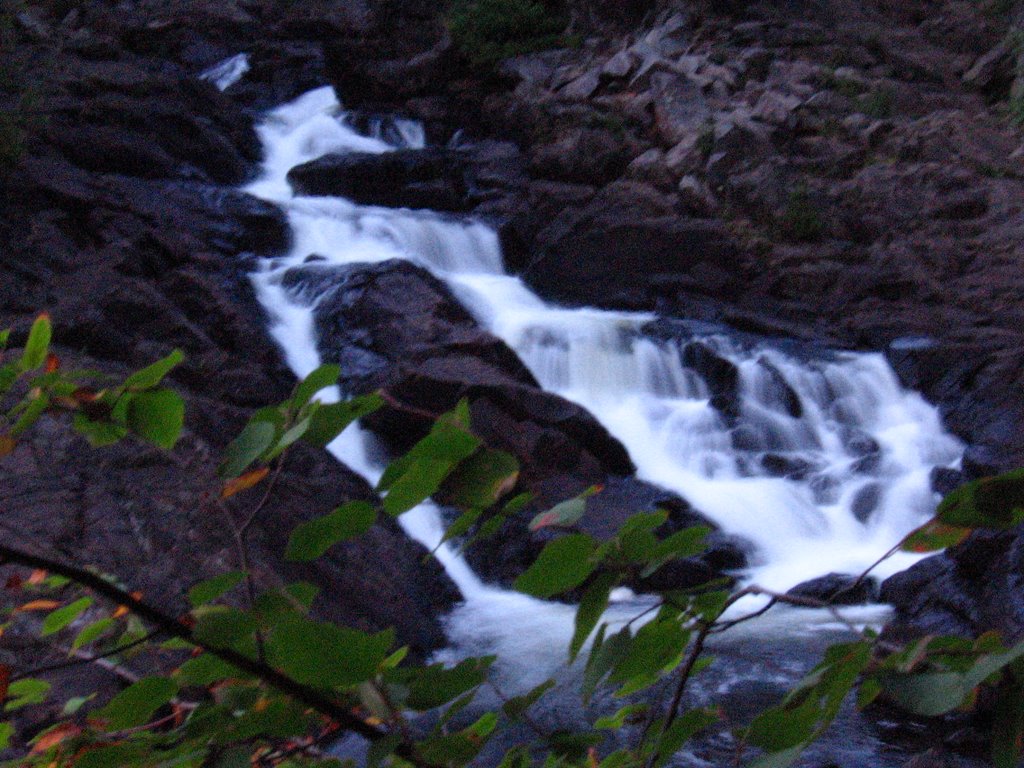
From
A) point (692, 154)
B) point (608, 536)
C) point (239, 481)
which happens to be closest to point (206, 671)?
point (239, 481)

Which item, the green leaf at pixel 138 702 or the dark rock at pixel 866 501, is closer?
the green leaf at pixel 138 702

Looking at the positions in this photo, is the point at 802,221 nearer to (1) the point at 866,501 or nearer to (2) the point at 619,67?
(2) the point at 619,67

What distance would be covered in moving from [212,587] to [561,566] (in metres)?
0.27

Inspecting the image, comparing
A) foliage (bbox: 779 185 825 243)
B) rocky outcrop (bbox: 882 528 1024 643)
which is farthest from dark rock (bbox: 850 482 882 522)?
foliage (bbox: 779 185 825 243)

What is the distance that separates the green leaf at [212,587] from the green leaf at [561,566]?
8.5 inches

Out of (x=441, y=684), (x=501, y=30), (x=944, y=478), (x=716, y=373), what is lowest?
(x=944, y=478)

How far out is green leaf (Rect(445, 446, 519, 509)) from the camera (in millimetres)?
689

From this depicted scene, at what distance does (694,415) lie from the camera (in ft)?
31.4

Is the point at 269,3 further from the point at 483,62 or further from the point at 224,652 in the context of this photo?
the point at 224,652

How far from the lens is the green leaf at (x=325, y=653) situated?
21.6 inches

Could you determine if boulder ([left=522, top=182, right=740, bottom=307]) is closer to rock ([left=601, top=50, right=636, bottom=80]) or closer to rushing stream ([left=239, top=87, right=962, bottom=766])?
rushing stream ([left=239, top=87, right=962, bottom=766])

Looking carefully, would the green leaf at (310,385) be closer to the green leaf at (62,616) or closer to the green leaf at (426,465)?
the green leaf at (426,465)

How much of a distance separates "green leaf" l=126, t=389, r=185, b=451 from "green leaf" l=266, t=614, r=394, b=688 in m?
0.19

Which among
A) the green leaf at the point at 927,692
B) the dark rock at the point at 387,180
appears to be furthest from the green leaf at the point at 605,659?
the dark rock at the point at 387,180
